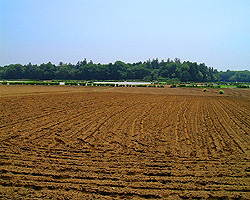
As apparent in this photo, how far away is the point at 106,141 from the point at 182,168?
3.45 metres

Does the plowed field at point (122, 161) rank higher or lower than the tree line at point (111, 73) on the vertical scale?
lower

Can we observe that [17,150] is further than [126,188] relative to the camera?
Yes

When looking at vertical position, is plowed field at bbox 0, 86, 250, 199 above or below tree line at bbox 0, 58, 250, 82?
below

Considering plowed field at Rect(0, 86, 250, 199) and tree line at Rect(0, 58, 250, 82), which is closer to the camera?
plowed field at Rect(0, 86, 250, 199)

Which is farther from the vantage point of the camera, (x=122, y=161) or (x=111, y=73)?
(x=111, y=73)

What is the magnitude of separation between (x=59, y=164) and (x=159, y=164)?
298 cm

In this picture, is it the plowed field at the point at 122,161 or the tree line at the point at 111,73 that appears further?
the tree line at the point at 111,73

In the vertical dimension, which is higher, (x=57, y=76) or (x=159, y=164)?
(x=57, y=76)

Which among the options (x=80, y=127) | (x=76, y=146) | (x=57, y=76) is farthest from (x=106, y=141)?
(x=57, y=76)

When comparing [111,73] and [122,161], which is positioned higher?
[111,73]

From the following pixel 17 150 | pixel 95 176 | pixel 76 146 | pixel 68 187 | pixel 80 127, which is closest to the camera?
pixel 68 187

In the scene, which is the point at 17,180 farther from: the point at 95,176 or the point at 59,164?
the point at 95,176

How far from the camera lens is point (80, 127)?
1066cm

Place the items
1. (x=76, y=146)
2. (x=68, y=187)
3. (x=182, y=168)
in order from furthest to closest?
(x=76, y=146) < (x=182, y=168) < (x=68, y=187)
